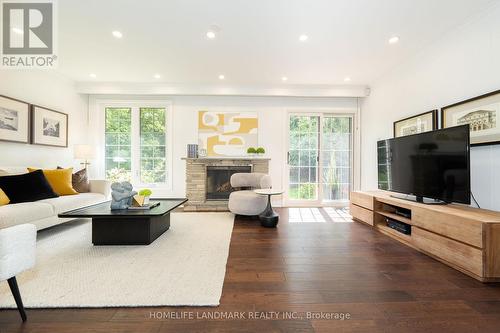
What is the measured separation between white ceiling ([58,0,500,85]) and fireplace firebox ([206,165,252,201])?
1.94m

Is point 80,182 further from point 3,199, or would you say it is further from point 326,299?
point 326,299

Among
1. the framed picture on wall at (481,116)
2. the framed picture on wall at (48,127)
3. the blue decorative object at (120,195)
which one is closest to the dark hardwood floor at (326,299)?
the blue decorative object at (120,195)

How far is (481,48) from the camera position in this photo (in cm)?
240

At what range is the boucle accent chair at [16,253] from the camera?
3.87 ft

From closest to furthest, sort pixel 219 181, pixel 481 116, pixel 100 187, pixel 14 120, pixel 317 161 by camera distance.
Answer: pixel 481 116
pixel 14 120
pixel 100 187
pixel 219 181
pixel 317 161

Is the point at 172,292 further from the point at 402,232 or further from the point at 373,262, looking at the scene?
the point at 402,232

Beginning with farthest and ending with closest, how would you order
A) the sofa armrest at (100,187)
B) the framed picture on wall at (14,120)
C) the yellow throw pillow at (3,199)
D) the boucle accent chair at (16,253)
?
the sofa armrest at (100,187)
the framed picture on wall at (14,120)
the yellow throw pillow at (3,199)
the boucle accent chair at (16,253)

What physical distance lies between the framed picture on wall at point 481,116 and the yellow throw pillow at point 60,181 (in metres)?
5.57

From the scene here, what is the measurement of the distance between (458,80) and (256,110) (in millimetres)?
3321

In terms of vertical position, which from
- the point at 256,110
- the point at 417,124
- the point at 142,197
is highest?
the point at 256,110

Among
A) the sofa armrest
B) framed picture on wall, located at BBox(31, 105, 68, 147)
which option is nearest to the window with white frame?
framed picture on wall, located at BBox(31, 105, 68, 147)

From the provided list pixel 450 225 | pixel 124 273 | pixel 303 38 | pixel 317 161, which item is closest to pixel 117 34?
pixel 303 38

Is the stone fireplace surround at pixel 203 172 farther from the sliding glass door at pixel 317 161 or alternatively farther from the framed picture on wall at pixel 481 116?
the framed picture on wall at pixel 481 116

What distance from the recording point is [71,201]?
3.06 metres
